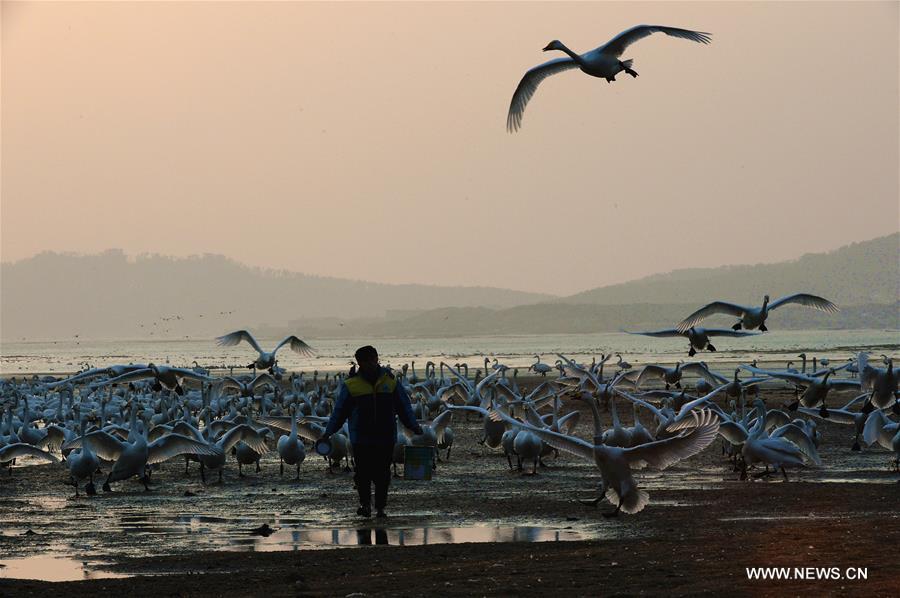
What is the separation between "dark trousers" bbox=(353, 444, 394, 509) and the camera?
14.0 m

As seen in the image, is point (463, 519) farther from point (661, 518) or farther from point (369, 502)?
point (661, 518)

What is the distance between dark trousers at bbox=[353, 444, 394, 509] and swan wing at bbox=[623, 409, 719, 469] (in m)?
2.51

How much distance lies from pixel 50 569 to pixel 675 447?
583 centimetres

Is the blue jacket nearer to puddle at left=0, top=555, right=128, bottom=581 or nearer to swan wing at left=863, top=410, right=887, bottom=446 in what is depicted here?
puddle at left=0, top=555, right=128, bottom=581

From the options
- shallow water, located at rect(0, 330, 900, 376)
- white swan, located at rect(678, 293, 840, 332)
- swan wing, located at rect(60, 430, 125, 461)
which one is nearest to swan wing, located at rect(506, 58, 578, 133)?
white swan, located at rect(678, 293, 840, 332)

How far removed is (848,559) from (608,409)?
23.0 meters

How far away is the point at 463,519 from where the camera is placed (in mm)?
14062

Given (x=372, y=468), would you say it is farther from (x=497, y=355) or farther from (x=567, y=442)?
(x=497, y=355)

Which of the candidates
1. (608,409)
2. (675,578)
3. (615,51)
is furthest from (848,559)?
(608,409)

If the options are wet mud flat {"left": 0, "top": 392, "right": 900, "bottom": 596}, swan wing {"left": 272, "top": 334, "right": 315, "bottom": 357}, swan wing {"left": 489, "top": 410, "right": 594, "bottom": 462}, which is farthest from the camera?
swan wing {"left": 272, "top": 334, "right": 315, "bottom": 357}

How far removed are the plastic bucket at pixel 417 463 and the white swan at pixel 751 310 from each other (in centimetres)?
604

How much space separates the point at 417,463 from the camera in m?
16.3

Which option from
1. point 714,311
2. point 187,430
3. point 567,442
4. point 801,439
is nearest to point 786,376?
point 714,311

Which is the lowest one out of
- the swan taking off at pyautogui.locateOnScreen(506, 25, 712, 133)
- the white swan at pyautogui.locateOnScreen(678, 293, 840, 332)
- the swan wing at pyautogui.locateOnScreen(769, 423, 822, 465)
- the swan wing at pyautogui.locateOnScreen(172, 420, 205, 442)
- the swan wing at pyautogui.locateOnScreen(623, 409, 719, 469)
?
the swan wing at pyautogui.locateOnScreen(769, 423, 822, 465)
